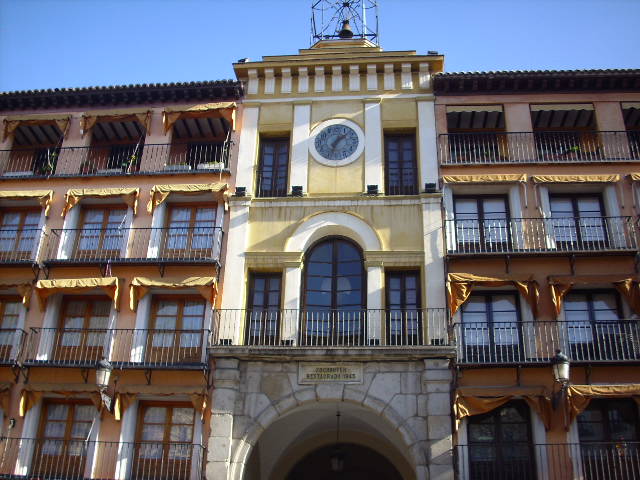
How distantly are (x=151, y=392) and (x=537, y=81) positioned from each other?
43.4 ft

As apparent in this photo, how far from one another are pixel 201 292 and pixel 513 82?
10346 mm

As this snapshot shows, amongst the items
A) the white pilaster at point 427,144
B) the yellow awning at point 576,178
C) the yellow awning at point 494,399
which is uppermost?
the white pilaster at point 427,144

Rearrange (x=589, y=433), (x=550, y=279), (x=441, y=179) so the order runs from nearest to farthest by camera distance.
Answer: (x=589, y=433)
(x=550, y=279)
(x=441, y=179)

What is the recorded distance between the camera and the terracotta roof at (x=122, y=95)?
20.6 m

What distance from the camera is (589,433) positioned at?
16.2 meters

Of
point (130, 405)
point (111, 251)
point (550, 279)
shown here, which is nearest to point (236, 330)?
point (130, 405)

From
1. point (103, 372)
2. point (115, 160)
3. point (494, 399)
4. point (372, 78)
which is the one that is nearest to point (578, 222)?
point (494, 399)

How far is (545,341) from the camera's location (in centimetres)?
1683

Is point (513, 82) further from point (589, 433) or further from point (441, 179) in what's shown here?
point (589, 433)

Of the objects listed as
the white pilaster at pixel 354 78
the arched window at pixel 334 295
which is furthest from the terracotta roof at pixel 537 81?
the arched window at pixel 334 295

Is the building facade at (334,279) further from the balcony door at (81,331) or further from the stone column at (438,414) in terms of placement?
the balcony door at (81,331)

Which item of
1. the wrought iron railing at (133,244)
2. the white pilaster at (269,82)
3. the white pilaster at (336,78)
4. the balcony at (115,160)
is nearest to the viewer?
the wrought iron railing at (133,244)

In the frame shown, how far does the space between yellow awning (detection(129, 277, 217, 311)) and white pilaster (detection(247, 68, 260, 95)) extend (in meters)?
6.08

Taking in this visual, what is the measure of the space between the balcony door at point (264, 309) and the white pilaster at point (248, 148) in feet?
8.55
